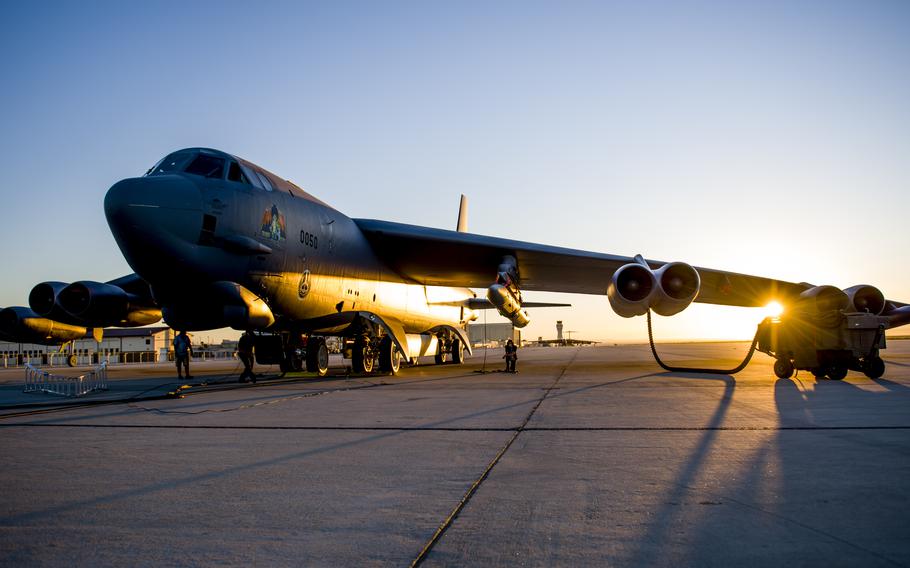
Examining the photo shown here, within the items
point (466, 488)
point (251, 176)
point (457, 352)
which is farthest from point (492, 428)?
point (457, 352)

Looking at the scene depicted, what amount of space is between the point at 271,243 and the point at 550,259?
25.2 ft

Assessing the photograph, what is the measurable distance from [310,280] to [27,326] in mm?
9563

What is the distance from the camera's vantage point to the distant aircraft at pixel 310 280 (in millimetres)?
10227

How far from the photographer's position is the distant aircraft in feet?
33.6

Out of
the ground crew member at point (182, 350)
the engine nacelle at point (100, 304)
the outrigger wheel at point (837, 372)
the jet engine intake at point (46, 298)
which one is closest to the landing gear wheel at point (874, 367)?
the outrigger wheel at point (837, 372)

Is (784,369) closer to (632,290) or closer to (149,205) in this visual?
(632,290)

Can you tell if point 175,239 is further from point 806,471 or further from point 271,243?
point 806,471

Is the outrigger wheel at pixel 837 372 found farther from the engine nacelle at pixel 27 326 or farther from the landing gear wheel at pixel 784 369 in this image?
the engine nacelle at pixel 27 326

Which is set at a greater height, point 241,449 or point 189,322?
point 189,322

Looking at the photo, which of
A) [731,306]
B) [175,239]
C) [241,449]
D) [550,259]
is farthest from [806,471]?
[731,306]

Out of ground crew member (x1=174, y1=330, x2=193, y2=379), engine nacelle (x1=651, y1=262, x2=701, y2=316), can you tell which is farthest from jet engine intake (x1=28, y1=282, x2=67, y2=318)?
engine nacelle (x1=651, y1=262, x2=701, y2=316)

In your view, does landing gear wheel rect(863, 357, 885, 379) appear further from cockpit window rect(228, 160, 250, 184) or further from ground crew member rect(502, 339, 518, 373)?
cockpit window rect(228, 160, 250, 184)

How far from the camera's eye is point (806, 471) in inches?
148

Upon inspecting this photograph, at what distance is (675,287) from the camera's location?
1288cm
